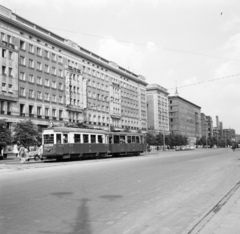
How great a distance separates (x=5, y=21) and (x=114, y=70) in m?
36.8

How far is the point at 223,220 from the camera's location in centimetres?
564

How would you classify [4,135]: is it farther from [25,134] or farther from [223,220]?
[223,220]

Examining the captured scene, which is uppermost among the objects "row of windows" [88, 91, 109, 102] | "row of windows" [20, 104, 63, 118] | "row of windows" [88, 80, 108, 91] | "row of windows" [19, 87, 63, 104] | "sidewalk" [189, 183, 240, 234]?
"row of windows" [88, 80, 108, 91]

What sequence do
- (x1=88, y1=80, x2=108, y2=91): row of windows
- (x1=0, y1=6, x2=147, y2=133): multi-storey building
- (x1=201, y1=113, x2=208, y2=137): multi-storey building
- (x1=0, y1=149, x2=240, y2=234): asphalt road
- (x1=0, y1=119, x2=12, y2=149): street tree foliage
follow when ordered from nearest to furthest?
1. (x1=0, y1=149, x2=240, y2=234): asphalt road
2. (x1=0, y1=119, x2=12, y2=149): street tree foliage
3. (x1=0, y1=6, x2=147, y2=133): multi-storey building
4. (x1=88, y1=80, x2=108, y2=91): row of windows
5. (x1=201, y1=113, x2=208, y2=137): multi-storey building

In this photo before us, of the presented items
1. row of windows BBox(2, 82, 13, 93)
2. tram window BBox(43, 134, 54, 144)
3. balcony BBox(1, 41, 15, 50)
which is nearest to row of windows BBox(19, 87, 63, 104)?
row of windows BBox(2, 82, 13, 93)

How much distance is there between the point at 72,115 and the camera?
214ft

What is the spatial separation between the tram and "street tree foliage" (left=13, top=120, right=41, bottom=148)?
12965 mm

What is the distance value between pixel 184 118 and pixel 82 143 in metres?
111

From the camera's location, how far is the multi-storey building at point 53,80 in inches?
1992

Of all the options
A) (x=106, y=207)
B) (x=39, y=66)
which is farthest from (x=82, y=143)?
(x=39, y=66)

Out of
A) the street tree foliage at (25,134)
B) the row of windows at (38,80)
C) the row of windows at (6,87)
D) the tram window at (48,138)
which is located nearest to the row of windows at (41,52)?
the row of windows at (38,80)

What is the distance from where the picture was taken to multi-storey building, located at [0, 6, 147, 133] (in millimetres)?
50594

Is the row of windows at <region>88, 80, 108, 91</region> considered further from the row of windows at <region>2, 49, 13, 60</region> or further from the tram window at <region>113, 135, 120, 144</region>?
the tram window at <region>113, 135, 120, 144</region>

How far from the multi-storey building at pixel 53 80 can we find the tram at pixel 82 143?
11.3 meters
